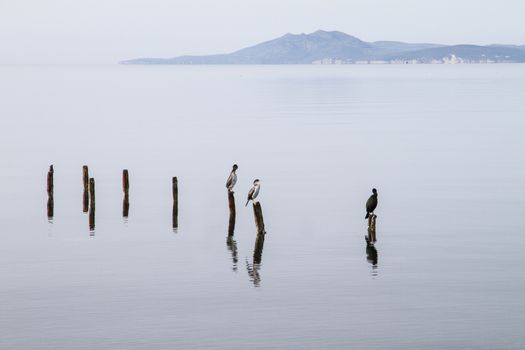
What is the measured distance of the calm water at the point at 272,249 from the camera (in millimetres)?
28969

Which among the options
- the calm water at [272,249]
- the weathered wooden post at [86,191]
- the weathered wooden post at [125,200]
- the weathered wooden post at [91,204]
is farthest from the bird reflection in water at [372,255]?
the weathered wooden post at [86,191]

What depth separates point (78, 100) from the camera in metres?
174

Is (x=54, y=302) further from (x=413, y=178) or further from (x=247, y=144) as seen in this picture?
(x=247, y=144)

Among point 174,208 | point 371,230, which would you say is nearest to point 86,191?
point 174,208

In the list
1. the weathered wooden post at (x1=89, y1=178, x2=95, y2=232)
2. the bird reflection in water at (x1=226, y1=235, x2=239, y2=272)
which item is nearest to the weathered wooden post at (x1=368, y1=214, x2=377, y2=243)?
the bird reflection in water at (x1=226, y1=235, x2=239, y2=272)

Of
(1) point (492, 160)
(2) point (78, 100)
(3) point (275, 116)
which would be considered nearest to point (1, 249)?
(1) point (492, 160)

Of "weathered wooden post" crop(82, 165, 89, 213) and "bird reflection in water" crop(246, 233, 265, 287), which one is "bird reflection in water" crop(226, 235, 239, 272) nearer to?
"bird reflection in water" crop(246, 233, 265, 287)

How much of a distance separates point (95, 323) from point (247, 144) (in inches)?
2318

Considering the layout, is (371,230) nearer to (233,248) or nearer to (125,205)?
(233,248)

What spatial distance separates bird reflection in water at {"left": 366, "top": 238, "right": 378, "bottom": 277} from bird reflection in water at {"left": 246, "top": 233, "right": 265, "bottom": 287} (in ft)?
14.0

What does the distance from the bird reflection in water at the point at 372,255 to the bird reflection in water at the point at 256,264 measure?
4.27 meters

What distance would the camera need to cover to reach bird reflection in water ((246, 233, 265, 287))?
116 feet

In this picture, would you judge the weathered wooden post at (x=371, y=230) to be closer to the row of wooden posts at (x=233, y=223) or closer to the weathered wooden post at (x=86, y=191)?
the row of wooden posts at (x=233, y=223)

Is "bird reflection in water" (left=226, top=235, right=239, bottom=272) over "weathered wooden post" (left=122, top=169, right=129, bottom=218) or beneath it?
beneath
